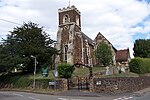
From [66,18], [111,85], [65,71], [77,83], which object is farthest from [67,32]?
[111,85]

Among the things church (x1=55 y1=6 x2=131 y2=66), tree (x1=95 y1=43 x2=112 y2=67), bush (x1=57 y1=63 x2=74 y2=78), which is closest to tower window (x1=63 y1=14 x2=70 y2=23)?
church (x1=55 y1=6 x2=131 y2=66)

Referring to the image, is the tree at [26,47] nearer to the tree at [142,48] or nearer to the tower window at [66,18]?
the tower window at [66,18]

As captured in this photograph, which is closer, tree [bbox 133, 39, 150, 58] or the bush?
the bush

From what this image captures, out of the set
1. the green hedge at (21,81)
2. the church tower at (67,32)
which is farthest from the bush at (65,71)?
the church tower at (67,32)

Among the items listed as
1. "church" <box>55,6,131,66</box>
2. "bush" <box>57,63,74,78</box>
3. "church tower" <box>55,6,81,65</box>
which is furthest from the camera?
"church tower" <box>55,6,81,65</box>

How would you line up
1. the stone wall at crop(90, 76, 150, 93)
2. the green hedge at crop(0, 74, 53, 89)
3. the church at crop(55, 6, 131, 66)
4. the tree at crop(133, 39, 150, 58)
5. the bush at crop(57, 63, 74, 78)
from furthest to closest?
the tree at crop(133, 39, 150, 58) → the church at crop(55, 6, 131, 66) → the green hedge at crop(0, 74, 53, 89) → the bush at crop(57, 63, 74, 78) → the stone wall at crop(90, 76, 150, 93)

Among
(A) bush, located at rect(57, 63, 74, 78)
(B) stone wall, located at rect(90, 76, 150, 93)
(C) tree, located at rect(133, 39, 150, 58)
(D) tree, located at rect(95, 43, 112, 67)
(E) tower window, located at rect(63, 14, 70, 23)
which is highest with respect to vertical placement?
(E) tower window, located at rect(63, 14, 70, 23)

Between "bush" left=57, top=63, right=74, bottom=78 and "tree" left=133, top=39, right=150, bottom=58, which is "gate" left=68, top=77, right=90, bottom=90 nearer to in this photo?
"bush" left=57, top=63, right=74, bottom=78

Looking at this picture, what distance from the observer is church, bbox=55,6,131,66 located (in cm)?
5281

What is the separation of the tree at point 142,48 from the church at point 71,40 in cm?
1591

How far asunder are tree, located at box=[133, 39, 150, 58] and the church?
1591 centimetres

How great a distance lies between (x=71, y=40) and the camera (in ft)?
175

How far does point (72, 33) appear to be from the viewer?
53500mm

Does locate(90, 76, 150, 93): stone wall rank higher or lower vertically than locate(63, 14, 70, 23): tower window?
lower
